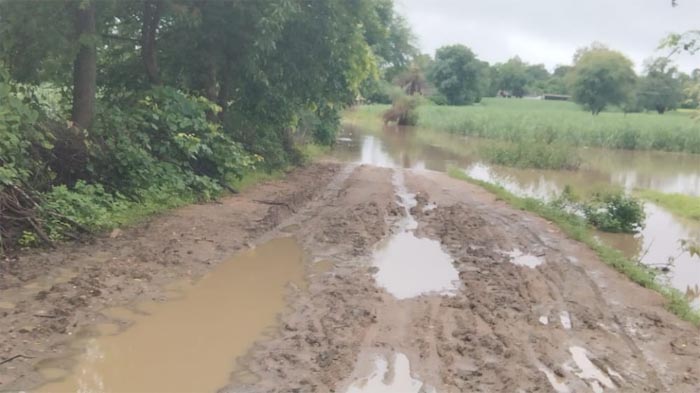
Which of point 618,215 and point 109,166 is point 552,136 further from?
point 109,166

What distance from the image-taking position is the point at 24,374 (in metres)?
4.43

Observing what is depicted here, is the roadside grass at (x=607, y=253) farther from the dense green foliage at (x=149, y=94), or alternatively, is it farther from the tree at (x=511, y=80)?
the tree at (x=511, y=80)

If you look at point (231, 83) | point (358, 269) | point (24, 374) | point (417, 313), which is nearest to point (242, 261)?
point (358, 269)

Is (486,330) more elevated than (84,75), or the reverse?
(84,75)

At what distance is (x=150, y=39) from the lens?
44.2 ft

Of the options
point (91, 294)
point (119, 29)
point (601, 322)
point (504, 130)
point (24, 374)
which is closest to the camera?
point (24, 374)

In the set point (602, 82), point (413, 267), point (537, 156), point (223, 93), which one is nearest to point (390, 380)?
point (413, 267)

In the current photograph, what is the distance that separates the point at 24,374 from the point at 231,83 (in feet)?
39.2

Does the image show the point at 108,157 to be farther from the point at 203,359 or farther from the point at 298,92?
the point at 298,92

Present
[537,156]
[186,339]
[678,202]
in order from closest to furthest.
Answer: [186,339] < [678,202] < [537,156]

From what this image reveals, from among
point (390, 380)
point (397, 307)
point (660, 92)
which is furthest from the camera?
point (660, 92)

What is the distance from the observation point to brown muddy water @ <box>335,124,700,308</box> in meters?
11.9

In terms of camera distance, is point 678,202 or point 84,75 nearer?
point 84,75

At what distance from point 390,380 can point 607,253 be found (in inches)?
247
